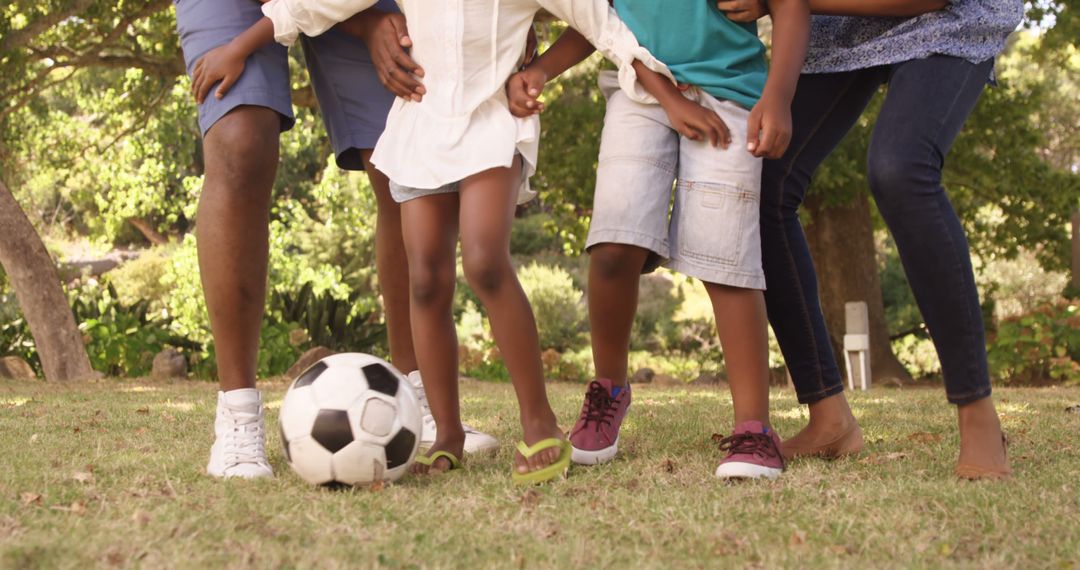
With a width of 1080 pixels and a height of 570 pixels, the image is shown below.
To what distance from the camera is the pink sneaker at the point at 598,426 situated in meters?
3.10

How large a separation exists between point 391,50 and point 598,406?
122cm

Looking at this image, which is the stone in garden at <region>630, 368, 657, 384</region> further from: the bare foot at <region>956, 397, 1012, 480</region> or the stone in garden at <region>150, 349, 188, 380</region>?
the bare foot at <region>956, 397, 1012, 480</region>

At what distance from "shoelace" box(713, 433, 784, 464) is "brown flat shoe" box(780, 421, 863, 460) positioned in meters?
0.33

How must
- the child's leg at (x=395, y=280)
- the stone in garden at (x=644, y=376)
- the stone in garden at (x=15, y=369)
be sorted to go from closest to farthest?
1. the child's leg at (x=395, y=280)
2. the stone in garden at (x=15, y=369)
3. the stone in garden at (x=644, y=376)

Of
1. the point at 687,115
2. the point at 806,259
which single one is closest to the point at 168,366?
the point at 806,259

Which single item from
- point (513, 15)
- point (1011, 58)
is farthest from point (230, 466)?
point (1011, 58)

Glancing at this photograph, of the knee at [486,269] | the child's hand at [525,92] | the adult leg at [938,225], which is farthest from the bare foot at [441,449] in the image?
the adult leg at [938,225]

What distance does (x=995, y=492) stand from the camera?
2506 mm

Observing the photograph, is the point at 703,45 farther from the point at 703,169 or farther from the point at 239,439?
the point at 239,439

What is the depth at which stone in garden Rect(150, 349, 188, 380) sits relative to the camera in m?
9.21

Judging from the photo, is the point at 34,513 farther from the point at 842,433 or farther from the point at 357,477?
the point at 842,433

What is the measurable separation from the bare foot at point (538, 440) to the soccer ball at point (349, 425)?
11.3 inches

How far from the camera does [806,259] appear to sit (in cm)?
329

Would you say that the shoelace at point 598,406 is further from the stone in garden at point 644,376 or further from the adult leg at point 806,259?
the stone in garden at point 644,376
